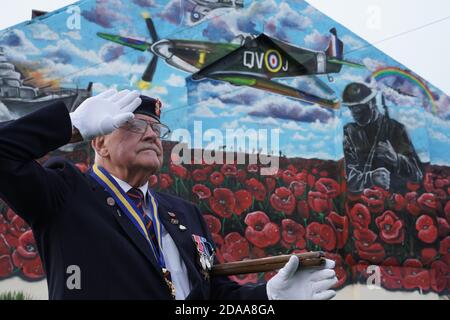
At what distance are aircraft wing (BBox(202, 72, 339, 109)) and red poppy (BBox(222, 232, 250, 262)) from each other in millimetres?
1980

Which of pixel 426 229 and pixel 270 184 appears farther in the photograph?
pixel 426 229

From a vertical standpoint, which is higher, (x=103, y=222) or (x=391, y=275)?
(x=103, y=222)

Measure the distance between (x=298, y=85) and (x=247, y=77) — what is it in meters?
0.72

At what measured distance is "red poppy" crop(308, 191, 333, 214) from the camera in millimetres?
8805

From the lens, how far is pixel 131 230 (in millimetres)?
2406

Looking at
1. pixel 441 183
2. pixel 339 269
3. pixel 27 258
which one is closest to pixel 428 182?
pixel 441 183

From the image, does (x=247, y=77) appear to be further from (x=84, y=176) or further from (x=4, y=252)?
(x=84, y=176)

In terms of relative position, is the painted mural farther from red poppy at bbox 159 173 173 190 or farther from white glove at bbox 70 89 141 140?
white glove at bbox 70 89 141 140

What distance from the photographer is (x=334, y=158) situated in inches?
357

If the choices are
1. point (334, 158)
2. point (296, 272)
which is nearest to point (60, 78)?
point (334, 158)

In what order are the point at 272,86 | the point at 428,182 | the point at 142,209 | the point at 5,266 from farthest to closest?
the point at 428,182 → the point at 272,86 → the point at 5,266 → the point at 142,209

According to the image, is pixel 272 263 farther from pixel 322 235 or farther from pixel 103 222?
pixel 322 235

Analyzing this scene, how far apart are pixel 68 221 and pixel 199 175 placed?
5946 mm

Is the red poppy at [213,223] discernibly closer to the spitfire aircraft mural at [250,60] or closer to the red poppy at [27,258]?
the spitfire aircraft mural at [250,60]
